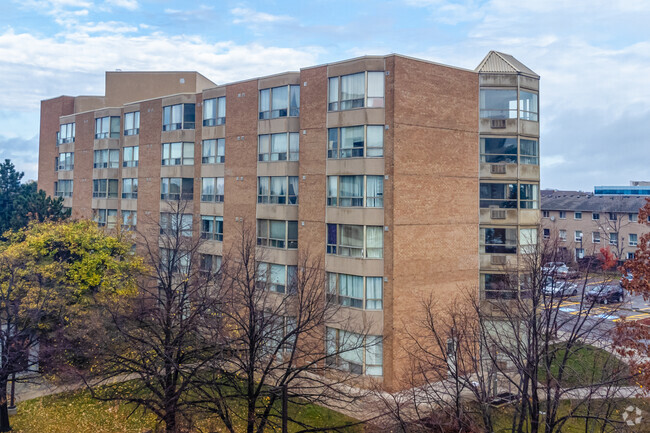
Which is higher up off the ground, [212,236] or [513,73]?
[513,73]

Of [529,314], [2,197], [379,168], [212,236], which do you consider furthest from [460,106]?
[2,197]

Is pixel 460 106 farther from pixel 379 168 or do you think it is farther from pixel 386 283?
pixel 386 283

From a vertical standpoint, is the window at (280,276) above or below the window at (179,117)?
below

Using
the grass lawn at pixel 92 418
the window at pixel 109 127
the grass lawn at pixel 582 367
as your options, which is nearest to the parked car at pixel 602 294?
the grass lawn at pixel 582 367

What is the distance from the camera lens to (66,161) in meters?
46.9

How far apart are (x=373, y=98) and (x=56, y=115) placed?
122 ft

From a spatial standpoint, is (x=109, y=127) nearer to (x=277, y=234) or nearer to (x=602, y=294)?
(x=277, y=234)

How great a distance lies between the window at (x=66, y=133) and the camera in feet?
152

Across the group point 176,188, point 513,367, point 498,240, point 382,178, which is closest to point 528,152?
point 498,240

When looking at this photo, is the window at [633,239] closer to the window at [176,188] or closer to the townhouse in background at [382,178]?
the townhouse in background at [382,178]

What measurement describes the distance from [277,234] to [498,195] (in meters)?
13.0

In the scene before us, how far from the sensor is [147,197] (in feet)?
128

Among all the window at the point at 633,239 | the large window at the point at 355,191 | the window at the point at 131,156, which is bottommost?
the window at the point at 633,239

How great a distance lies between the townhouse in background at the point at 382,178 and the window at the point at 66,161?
18.9 m
